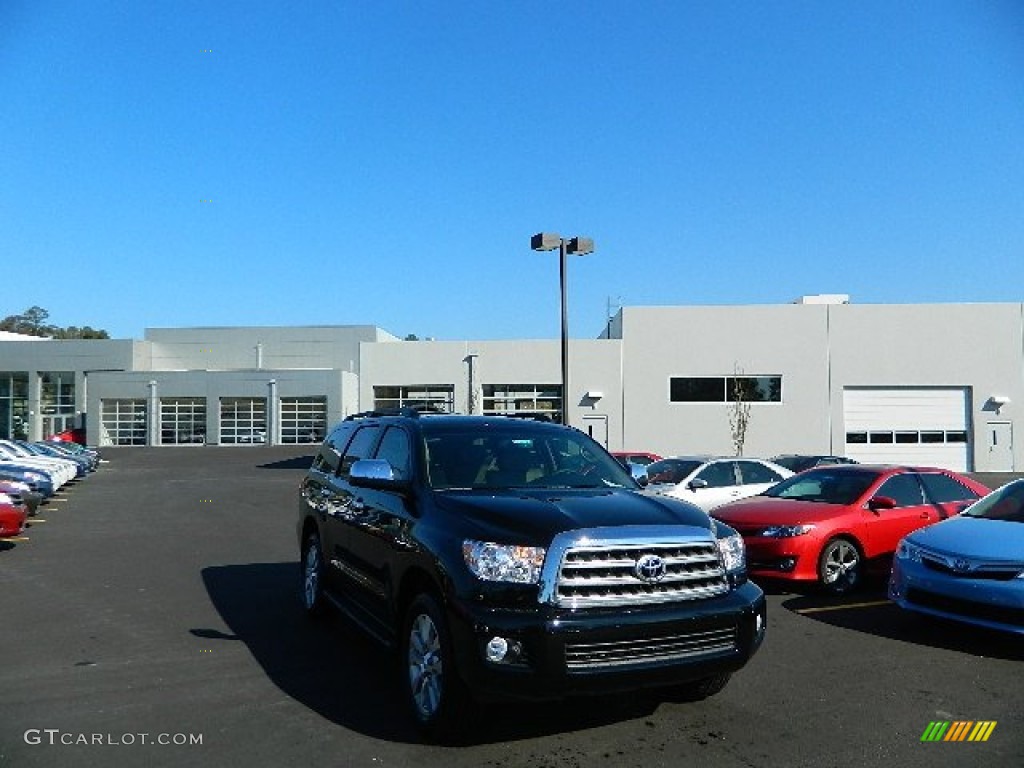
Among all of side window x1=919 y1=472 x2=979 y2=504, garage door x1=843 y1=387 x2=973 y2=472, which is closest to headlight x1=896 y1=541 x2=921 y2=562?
side window x1=919 y1=472 x2=979 y2=504

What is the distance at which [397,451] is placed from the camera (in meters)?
6.39

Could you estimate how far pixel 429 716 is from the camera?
4926 mm

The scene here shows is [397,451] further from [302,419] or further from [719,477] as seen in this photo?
[302,419]

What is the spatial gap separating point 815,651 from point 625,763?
294 cm

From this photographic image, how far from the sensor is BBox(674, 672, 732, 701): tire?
5531mm

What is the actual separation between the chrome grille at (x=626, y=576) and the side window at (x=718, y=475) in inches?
360

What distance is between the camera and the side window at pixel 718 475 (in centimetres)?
1395

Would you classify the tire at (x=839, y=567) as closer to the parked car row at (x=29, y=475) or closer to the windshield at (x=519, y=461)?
the windshield at (x=519, y=461)

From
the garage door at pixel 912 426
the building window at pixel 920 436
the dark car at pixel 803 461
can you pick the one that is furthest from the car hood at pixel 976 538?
the building window at pixel 920 436

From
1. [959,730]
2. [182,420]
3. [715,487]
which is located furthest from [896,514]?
[182,420]

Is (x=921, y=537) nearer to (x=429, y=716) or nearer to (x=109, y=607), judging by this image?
(x=429, y=716)

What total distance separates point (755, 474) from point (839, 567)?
5.01 m

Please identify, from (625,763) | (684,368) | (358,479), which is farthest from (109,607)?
(684,368)

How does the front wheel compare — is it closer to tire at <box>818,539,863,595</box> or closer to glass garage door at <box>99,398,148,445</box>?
tire at <box>818,539,863,595</box>
